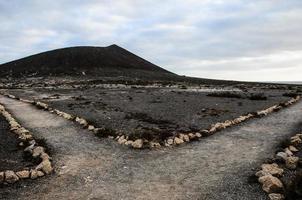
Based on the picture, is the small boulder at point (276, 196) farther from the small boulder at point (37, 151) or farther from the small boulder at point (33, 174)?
the small boulder at point (37, 151)

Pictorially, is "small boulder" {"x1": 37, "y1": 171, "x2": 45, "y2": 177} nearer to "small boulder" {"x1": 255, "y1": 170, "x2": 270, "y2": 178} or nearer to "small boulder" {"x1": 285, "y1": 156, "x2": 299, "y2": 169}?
"small boulder" {"x1": 255, "y1": 170, "x2": 270, "y2": 178}

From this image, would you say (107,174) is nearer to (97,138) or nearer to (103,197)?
(103,197)

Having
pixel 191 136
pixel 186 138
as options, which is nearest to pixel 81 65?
pixel 191 136

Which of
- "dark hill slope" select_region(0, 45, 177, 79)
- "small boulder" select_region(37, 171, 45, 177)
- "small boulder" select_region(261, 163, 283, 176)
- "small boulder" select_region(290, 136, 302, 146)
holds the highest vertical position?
A: "dark hill slope" select_region(0, 45, 177, 79)

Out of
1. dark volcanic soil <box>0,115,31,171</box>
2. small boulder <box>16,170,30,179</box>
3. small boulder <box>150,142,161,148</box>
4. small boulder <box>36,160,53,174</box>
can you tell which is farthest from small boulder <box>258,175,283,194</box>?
dark volcanic soil <box>0,115,31,171</box>

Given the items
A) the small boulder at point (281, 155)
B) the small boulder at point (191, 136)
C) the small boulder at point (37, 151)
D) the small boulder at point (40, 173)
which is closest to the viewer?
the small boulder at point (40, 173)

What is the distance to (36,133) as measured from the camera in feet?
78.1

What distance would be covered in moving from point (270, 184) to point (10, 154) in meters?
11.5

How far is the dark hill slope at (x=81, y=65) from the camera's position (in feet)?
368

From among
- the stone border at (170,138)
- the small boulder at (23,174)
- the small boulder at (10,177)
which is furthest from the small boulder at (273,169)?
the small boulder at (10,177)

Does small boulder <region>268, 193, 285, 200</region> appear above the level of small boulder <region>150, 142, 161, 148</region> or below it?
below

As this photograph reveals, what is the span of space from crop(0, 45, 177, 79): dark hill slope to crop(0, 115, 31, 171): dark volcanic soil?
8323cm

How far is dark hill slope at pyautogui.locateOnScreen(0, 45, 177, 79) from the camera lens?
11212 centimetres

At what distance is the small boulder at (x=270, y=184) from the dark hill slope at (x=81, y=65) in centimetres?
9325
